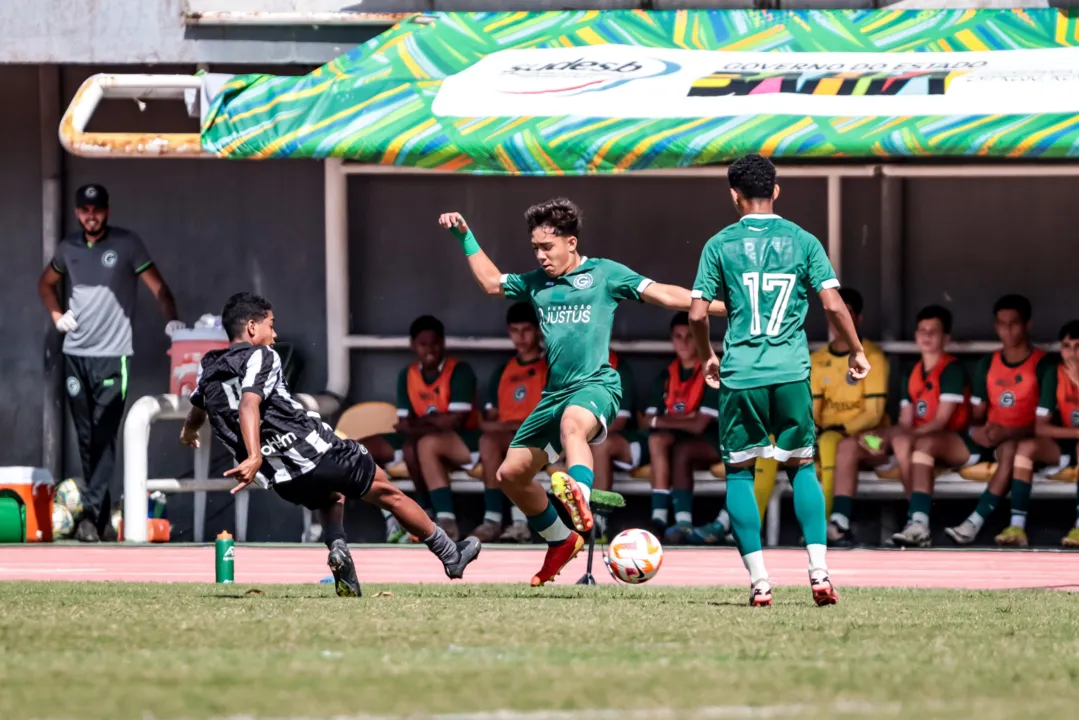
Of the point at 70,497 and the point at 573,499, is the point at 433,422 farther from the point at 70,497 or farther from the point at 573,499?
the point at 573,499

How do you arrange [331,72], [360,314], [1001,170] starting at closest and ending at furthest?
[331,72] → [1001,170] → [360,314]

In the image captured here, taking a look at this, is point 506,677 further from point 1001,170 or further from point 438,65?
point 1001,170

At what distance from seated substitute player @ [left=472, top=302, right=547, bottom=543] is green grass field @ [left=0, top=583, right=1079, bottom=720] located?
16.7 feet

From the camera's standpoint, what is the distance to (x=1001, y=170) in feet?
44.6

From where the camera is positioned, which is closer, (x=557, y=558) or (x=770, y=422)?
(x=770, y=422)

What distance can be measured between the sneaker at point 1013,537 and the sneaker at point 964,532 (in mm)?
190

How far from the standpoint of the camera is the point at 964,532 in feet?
41.8

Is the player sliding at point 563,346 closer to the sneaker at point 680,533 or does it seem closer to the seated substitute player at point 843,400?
the sneaker at point 680,533

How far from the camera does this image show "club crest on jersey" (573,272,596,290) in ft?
28.9

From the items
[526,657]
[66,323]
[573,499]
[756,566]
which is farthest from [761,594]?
[66,323]

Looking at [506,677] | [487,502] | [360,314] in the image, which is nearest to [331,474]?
[506,677]

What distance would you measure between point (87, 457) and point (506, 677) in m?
9.18

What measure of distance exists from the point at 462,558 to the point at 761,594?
1729 millimetres

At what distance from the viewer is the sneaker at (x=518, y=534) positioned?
43.0ft
